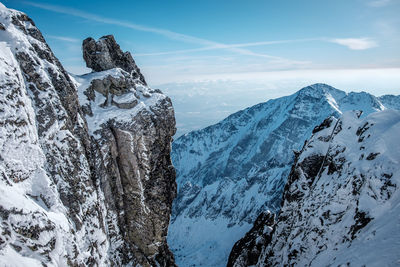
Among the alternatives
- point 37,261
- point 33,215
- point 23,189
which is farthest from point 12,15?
point 37,261

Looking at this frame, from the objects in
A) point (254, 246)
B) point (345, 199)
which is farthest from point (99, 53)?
point (254, 246)

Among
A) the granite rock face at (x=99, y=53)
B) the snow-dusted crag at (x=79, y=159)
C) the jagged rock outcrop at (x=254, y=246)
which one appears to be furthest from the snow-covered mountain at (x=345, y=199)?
the granite rock face at (x=99, y=53)

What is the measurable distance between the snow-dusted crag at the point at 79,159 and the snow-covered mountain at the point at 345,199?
2135cm

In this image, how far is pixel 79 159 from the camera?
31.0 metres

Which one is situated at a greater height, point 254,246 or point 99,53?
point 99,53

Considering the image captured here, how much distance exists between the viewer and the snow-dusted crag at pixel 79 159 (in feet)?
74.5

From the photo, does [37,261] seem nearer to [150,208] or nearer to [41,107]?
[41,107]

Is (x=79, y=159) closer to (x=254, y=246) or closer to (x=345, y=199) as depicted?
(x=345, y=199)

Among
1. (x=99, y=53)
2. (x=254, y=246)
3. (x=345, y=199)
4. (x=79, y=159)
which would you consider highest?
(x=99, y=53)

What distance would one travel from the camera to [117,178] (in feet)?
124

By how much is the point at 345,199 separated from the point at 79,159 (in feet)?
107

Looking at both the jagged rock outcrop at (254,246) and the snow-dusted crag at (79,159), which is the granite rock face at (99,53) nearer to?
the snow-dusted crag at (79,159)

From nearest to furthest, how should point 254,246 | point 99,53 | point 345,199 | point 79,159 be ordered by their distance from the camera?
1. point 345,199
2. point 79,159
3. point 99,53
4. point 254,246

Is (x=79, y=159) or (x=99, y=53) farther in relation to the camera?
(x=99, y=53)
